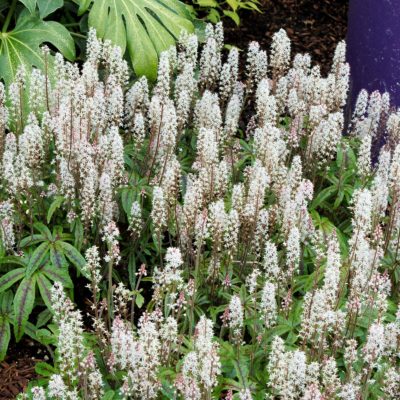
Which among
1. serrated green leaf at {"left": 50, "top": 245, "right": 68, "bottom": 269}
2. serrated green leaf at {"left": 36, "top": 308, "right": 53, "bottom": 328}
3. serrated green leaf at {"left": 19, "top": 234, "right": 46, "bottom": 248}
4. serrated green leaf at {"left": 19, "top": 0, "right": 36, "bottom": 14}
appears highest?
serrated green leaf at {"left": 19, "top": 0, "right": 36, "bottom": 14}

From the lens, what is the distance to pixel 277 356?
337 cm

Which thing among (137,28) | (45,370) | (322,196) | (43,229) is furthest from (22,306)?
(137,28)

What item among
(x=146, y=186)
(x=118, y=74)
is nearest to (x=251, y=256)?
(x=146, y=186)

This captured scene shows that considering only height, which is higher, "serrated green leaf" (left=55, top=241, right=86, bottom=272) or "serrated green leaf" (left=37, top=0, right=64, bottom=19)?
"serrated green leaf" (left=37, top=0, right=64, bottom=19)

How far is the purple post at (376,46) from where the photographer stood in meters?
6.10

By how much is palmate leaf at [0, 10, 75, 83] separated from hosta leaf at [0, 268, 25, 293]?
1.96 meters

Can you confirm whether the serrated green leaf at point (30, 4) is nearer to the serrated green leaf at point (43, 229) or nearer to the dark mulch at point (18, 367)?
the serrated green leaf at point (43, 229)

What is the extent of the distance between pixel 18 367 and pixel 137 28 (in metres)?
2.86

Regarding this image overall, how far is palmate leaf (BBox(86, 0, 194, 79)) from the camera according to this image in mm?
5961

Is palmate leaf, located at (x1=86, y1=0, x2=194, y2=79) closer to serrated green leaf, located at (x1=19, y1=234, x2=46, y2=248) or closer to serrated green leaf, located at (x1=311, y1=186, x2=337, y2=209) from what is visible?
serrated green leaf, located at (x1=311, y1=186, x2=337, y2=209)

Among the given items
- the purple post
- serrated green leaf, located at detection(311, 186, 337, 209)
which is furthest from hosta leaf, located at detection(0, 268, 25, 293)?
the purple post

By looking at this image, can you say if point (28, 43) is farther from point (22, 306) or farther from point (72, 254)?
point (22, 306)

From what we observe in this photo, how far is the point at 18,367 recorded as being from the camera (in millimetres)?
4301

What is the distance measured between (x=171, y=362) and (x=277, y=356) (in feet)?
2.18
